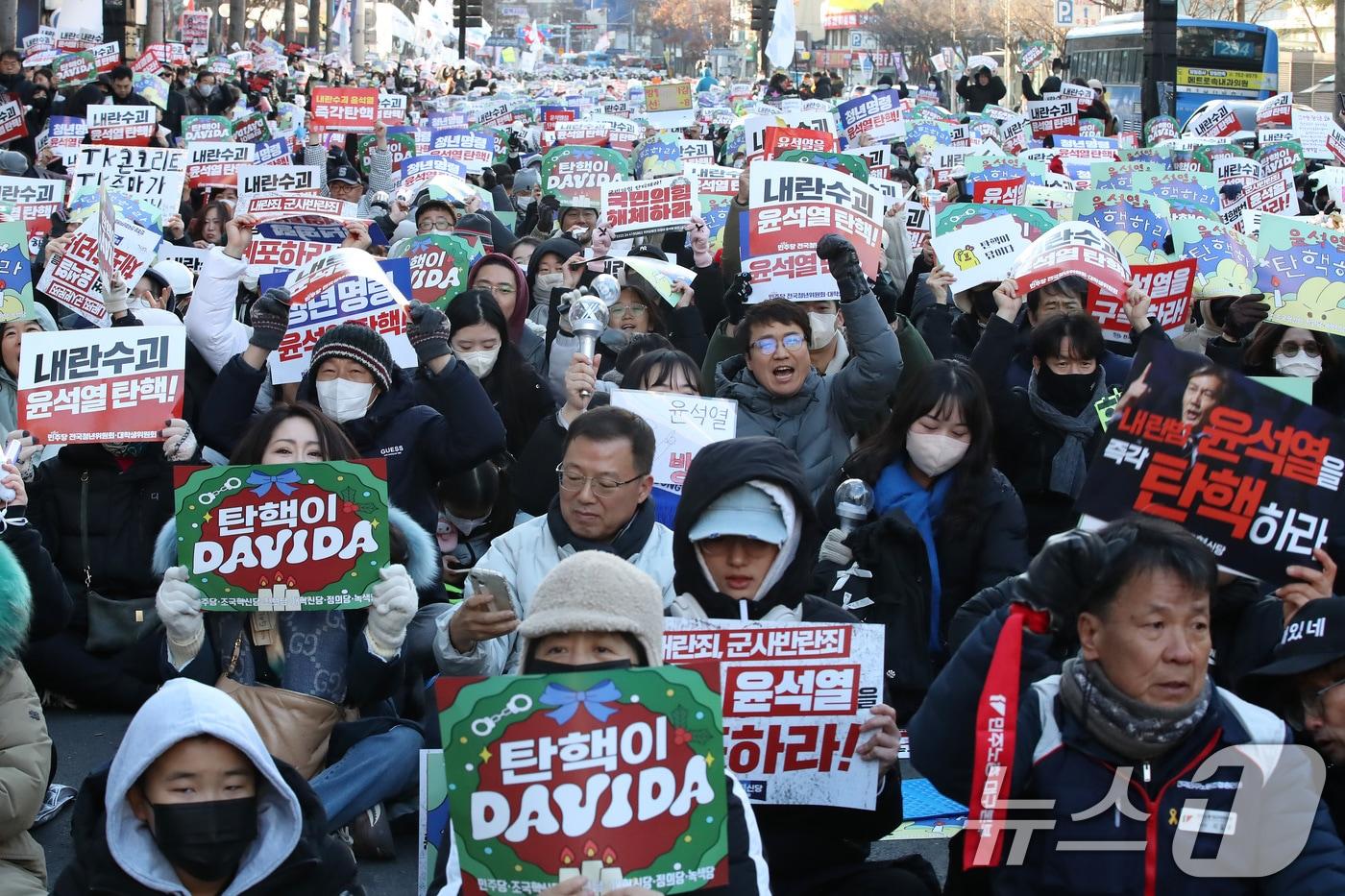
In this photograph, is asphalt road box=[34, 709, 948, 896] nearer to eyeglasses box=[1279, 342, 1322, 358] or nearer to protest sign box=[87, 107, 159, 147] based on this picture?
eyeglasses box=[1279, 342, 1322, 358]

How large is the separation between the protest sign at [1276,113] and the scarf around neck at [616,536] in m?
17.9

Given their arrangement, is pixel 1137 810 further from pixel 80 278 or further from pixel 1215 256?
pixel 80 278

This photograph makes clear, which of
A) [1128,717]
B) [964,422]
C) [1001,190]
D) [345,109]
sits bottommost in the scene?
[1128,717]

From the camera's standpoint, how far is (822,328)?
23.7ft

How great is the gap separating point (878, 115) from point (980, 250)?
9.78 meters

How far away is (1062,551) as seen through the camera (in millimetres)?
3178

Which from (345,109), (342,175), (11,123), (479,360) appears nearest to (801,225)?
(479,360)

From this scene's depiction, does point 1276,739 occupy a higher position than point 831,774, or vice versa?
point 1276,739

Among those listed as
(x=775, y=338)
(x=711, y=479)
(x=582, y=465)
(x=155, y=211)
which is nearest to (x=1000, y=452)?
(x=775, y=338)

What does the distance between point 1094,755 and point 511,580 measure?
73.3 inches

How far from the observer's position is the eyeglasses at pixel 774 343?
629cm

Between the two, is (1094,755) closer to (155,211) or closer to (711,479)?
(711,479)

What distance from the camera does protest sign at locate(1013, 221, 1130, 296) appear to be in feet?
24.0

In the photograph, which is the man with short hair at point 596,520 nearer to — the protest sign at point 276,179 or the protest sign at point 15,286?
the protest sign at point 15,286
